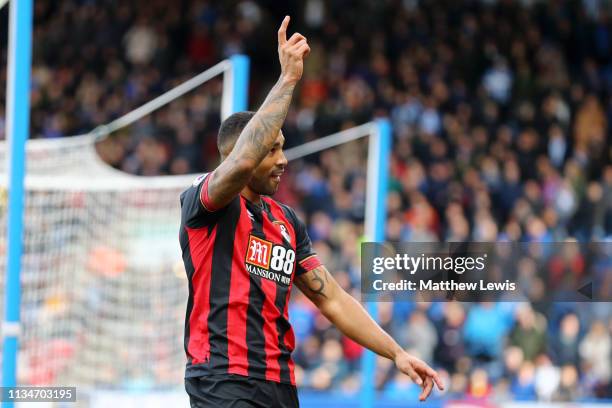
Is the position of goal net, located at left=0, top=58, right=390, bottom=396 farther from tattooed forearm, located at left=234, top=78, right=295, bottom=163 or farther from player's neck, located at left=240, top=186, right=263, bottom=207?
tattooed forearm, located at left=234, top=78, right=295, bottom=163

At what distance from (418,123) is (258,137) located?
13527 mm

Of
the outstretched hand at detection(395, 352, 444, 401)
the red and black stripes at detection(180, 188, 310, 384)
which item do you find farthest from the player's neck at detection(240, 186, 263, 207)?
the outstretched hand at detection(395, 352, 444, 401)

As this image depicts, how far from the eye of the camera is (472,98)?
18359mm

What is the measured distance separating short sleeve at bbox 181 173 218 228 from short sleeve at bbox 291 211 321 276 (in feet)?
1.78

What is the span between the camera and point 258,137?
14.4ft

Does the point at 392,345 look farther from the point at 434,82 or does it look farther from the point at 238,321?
the point at 434,82

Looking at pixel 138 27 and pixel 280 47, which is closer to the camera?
pixel 280 47

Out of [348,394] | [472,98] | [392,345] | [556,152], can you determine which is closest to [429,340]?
[348,394]

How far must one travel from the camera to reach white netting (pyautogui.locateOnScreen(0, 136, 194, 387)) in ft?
32.6

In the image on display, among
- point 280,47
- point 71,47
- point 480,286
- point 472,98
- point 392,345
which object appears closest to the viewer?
point 280,47

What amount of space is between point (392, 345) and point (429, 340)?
835cm

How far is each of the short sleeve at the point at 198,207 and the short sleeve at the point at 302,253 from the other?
0.54 m

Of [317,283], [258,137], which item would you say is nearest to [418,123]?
[317,283]

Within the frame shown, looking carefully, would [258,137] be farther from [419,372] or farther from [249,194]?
[419,372]
